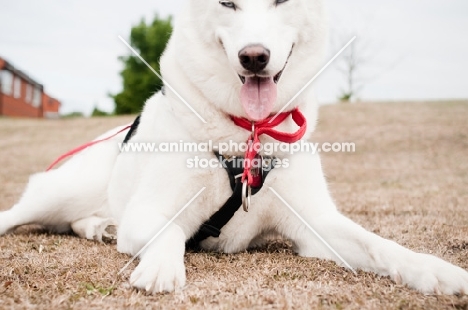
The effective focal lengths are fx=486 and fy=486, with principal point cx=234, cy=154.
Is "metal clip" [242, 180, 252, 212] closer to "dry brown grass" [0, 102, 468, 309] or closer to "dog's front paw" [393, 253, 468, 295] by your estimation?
"dry brown grass" [0, 102, 468, 309]

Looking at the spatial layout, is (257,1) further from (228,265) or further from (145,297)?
(145,297)

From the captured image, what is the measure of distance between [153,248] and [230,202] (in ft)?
1.68

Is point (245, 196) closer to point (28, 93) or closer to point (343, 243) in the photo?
point (343, 243)

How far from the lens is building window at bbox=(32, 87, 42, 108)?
38.8 meters

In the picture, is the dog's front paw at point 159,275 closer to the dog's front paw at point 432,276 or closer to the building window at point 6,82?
the dog's front paw at point 432,276

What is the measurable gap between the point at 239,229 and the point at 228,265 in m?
0.28

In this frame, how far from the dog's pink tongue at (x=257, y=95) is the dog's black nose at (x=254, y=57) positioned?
0.18 meters

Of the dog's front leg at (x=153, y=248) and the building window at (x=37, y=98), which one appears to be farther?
the building window at (x=37, y=98)

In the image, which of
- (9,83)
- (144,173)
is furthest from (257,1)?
(9,83)

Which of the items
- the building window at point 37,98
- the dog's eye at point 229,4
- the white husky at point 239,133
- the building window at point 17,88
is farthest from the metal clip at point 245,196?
the building window at point 37,98

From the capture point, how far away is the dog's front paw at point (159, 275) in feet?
6.94

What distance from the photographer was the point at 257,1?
2.61 metres

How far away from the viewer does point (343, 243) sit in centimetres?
264

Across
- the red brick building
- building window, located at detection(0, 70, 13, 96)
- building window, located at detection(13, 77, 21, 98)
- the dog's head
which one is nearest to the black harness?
the dog's head
